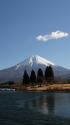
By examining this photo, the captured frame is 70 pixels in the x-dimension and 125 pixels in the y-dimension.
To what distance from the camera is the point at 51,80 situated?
118438 mm

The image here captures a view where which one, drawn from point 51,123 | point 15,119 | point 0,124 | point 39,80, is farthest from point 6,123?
point 39,80

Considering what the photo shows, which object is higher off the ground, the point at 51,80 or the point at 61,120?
the point at 51,80

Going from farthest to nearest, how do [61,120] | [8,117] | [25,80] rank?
[25,80] < [8,117] < [61,120]

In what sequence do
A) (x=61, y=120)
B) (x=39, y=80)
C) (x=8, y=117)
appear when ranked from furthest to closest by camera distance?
(x=39, y=80) → (x=8, y=117) → (x=61, y=120)

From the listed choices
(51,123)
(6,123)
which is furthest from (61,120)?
(6,123)

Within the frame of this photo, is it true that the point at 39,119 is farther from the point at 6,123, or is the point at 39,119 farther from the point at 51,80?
the point at 51,80

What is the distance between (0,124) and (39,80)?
91405mm

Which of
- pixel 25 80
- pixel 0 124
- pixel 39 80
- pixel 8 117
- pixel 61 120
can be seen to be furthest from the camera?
pixel 25 80

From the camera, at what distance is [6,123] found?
26.2 metres

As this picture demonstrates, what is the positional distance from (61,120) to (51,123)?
2.03 metres

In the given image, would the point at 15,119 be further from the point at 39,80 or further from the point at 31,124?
the point at 39,80

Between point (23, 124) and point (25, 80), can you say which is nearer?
point (23, 124)

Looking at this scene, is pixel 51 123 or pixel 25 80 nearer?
pixel 51 123

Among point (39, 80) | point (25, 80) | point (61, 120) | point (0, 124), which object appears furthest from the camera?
point (25, 80)
